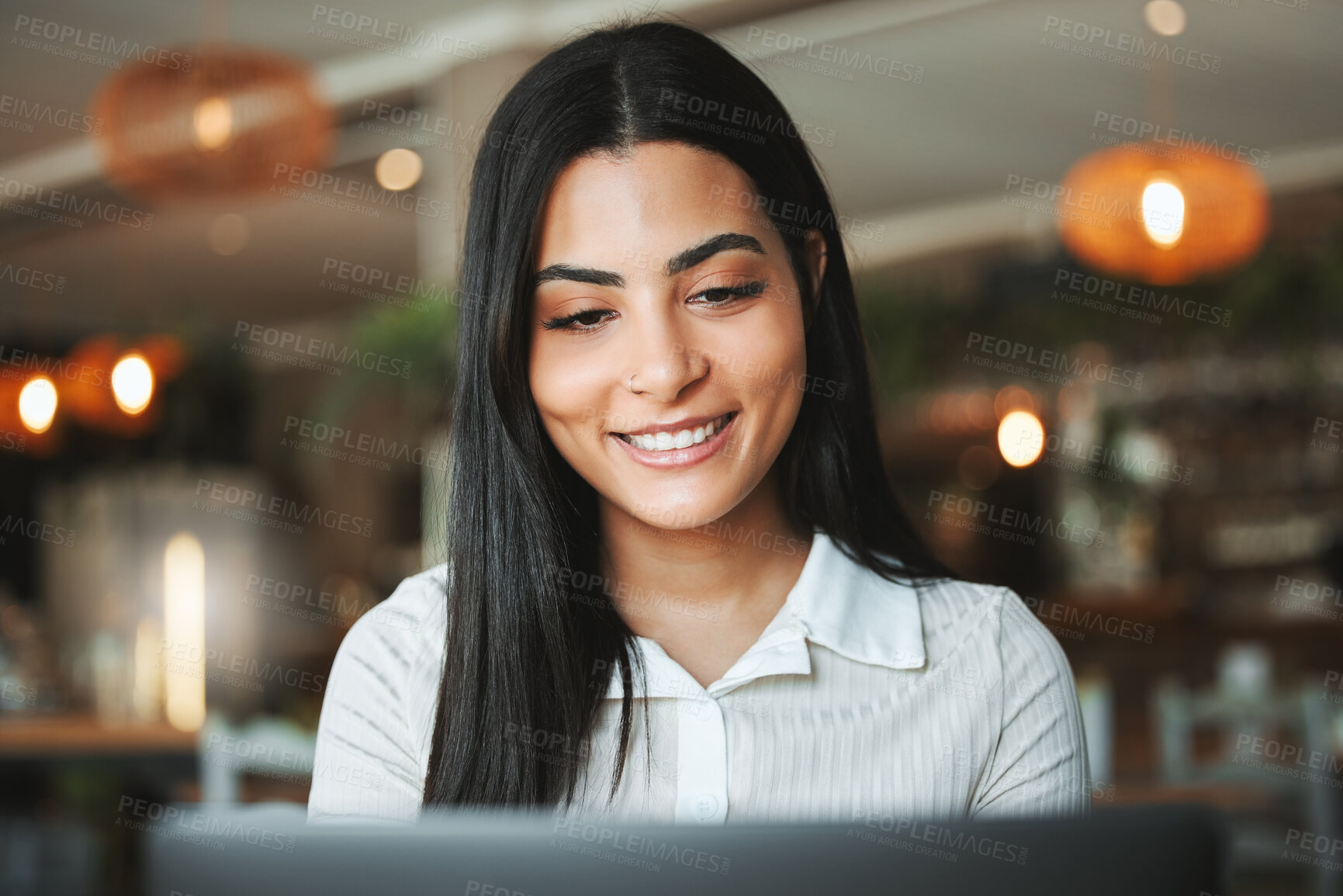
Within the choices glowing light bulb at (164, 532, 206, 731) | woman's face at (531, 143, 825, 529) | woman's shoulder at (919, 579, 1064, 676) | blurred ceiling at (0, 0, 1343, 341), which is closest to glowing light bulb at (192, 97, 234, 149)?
blurred ceiling at (0, 0, 1343, 341)

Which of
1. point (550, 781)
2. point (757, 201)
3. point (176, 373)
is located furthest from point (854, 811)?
point (176, 373)

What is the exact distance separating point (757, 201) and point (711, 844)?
698 millimetres

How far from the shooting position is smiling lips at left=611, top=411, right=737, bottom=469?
1084 mm

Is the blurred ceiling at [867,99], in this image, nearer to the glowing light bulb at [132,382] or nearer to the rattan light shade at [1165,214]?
the glowing light bulb at [132,382]

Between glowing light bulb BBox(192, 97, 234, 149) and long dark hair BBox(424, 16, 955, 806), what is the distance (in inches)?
104

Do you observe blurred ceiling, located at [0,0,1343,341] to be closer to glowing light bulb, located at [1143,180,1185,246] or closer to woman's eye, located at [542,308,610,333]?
glowing light bulb, located at [1143,180,1185,246]

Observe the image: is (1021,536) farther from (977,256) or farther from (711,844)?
(711,844)

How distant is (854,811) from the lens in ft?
3.60

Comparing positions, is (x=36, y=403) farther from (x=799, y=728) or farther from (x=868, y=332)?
(x=799, y=728)

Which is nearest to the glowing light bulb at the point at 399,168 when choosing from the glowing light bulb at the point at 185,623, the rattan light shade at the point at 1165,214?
the glowing light bulb at the point at 185,623

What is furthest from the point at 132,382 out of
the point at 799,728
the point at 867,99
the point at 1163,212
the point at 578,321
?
the point at 799,728

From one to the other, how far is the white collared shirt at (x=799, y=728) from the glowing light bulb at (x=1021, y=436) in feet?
21.7

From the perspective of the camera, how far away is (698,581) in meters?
1.20

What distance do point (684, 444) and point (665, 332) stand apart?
Answer: 101 millimetres
